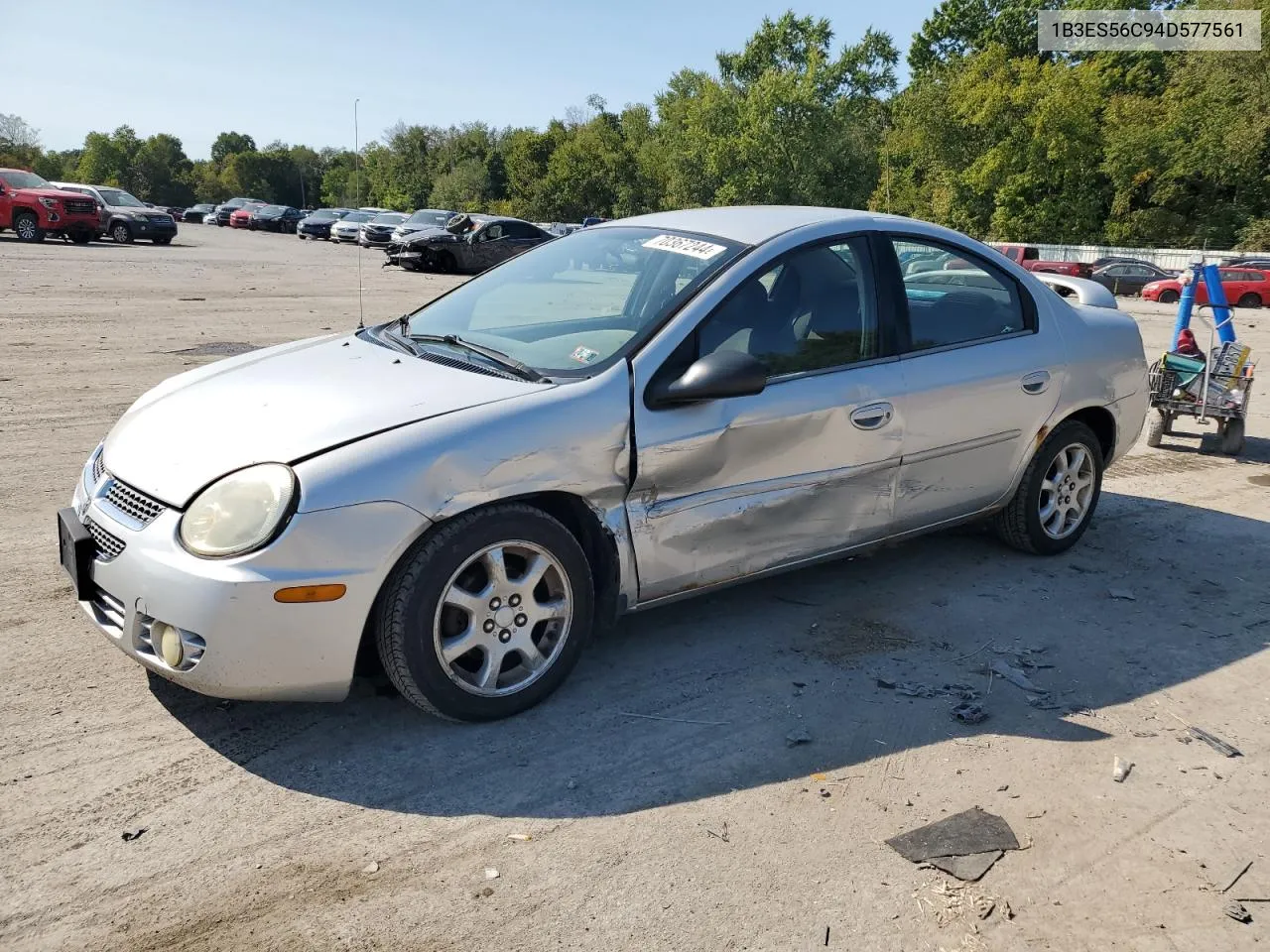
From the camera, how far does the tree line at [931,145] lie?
48.2 metres

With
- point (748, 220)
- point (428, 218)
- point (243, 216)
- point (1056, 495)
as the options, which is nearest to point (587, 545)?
point (748, 220)

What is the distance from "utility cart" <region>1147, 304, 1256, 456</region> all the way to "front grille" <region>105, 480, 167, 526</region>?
7.30 m

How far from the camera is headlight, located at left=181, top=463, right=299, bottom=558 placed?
295 cm

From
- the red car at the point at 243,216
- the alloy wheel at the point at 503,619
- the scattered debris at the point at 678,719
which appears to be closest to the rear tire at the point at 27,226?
the red car at the point at 243,216

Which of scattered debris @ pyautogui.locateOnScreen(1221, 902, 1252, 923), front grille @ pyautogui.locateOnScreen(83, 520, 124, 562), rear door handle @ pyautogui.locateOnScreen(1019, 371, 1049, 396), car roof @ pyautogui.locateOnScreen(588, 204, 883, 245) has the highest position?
car roof @ pyautogui.locateOnScreen(588, 204, 883, 245)

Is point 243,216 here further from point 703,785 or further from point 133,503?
point 703,785

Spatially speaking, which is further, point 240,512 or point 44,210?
point 44,210

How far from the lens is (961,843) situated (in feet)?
9.49

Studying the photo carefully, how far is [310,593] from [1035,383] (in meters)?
3.50

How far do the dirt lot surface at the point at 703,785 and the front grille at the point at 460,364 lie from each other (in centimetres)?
116

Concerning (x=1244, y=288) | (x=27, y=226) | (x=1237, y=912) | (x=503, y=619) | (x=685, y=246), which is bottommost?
(x=1237, y=912)

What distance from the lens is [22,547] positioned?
186 inches

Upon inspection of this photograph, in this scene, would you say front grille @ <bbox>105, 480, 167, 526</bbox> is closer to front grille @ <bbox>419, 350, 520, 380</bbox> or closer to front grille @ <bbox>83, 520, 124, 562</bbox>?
front grille @ <bbox>83, 520, 124, 562</bbox>

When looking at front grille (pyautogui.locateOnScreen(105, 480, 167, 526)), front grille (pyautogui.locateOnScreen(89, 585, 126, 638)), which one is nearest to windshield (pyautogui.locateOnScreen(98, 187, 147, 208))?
front grille (pyautogui.locateOnScreen(105, 480, 167, 526))
